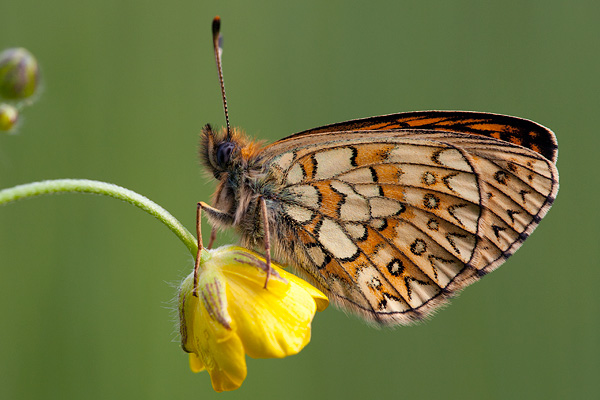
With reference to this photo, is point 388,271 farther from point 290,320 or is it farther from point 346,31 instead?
point 346,31

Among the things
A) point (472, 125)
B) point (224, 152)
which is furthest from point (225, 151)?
point (472, 125)

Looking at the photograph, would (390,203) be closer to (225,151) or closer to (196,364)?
(225,151)

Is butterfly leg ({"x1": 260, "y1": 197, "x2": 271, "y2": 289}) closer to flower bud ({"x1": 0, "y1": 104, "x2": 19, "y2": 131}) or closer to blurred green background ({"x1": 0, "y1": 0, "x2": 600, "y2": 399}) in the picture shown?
flower bud ({"x1": 0, "y1": 104, "x2": 19, "y2": 131})

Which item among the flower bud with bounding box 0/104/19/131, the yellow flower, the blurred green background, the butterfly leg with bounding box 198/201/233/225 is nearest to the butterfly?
the butterfly leg with bounding box 198/201/233/225

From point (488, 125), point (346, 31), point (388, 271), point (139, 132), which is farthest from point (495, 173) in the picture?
point (346, 31)

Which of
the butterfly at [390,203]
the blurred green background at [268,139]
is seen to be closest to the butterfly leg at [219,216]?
the butterfly at [390,203]

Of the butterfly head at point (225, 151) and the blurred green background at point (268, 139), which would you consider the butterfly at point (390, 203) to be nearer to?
the butterfly head at point (225, 151)
